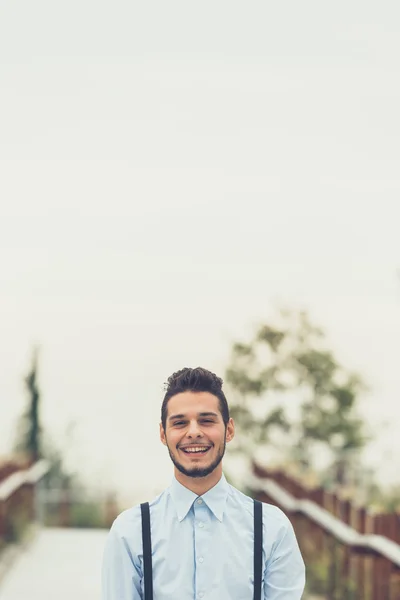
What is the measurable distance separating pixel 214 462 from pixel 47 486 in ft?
47.1

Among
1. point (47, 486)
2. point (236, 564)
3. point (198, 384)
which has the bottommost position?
point (47, 486)

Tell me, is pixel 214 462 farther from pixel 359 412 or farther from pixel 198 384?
pixel 359 412

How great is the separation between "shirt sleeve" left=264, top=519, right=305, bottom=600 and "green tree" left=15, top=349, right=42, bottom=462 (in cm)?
1479

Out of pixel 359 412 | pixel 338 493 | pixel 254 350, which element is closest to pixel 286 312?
pixel 254 350

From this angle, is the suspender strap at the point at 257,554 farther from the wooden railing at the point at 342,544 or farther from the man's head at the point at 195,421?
the wooden railing at the point at 342,544

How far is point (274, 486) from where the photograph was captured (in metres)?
12.4

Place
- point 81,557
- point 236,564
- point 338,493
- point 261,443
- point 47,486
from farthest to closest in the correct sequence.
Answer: point 261,443 < point 47,486 < point 81,557 < point 338,493 < point 236,564

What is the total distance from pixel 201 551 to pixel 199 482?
5.6 inches

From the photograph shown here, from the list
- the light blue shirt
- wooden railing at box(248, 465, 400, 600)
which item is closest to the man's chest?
the light blue shirt

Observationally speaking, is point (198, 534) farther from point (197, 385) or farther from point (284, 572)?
point (197, 385)

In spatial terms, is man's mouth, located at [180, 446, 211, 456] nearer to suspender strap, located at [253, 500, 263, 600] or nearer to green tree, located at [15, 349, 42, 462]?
suspender strap, located at [253, 500, 263, 600]

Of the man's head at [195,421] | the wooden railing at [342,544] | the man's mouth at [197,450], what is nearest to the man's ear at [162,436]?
the man's head at [195,421]

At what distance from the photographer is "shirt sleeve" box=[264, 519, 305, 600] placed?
247 centimetres

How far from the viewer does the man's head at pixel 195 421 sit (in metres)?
2.42
